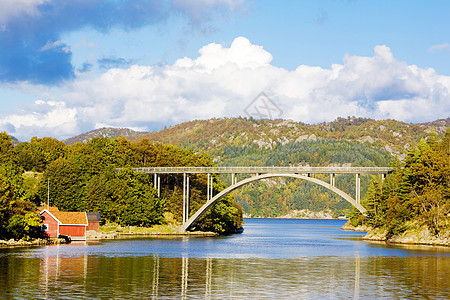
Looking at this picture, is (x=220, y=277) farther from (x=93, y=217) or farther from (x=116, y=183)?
(x=116, y=183)

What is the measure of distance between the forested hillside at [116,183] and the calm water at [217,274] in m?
37.1

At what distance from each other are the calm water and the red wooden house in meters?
15.0

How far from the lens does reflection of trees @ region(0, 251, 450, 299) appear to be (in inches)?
1462

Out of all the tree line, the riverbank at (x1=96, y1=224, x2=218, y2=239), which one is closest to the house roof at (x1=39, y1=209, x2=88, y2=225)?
the riverbank at (x1=96, y1=224, x2=218, y2=239)

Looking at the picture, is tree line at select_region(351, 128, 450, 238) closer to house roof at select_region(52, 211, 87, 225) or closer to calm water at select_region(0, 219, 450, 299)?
calm water at select_region(0, 219, 450, 299)

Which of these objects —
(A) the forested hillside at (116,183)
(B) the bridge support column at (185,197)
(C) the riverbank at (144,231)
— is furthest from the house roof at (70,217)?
(B) the bridge support column at (185,197)

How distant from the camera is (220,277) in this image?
45250 millimetres

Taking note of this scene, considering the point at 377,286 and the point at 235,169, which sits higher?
the point at 235,169

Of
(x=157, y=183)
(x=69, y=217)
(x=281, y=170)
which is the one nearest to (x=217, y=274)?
(x=69, y=217)

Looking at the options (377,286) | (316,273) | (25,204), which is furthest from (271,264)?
(25,204)

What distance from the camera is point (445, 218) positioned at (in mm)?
81938

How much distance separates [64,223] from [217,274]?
44446 millimetres

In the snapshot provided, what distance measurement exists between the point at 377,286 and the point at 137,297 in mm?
16518

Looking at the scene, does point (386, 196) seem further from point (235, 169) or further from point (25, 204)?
point (25, 204)
